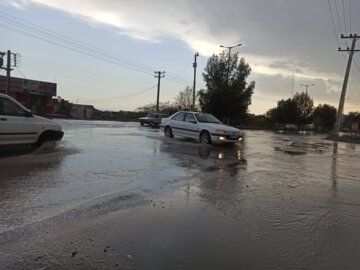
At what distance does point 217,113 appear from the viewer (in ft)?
176

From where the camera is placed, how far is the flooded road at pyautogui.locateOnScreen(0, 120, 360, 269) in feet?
16.0

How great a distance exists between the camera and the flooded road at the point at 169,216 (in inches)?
192

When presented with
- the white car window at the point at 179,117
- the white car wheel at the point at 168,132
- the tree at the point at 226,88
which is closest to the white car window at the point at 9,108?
the white car window at the point at 179,117

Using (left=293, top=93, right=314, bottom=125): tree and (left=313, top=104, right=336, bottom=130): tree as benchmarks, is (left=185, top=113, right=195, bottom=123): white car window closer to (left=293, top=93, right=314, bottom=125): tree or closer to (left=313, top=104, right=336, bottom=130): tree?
(left=293, top=93, right=314, bottom=125): tree

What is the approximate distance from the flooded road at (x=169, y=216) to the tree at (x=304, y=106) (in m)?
88.7

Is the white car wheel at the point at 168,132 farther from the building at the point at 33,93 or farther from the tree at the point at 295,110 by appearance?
the tree at the point at 295,110

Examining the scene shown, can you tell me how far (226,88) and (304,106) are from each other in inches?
2021

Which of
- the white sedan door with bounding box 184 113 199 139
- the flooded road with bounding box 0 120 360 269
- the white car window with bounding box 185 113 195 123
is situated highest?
the white car window with bounding box 185 113 195 123

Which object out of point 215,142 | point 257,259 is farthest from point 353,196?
point 215,142

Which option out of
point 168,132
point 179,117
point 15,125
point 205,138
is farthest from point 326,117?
point 15,125

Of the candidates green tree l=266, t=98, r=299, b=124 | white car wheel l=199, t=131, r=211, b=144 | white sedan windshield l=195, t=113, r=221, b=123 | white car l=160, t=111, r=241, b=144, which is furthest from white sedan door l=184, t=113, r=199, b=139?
green tree l=266, t=98, r=299, b=124

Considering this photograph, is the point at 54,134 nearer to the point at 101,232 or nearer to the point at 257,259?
the point at 101,232

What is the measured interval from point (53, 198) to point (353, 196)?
5.54m

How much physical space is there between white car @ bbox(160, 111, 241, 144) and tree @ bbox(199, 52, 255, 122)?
2990cm
